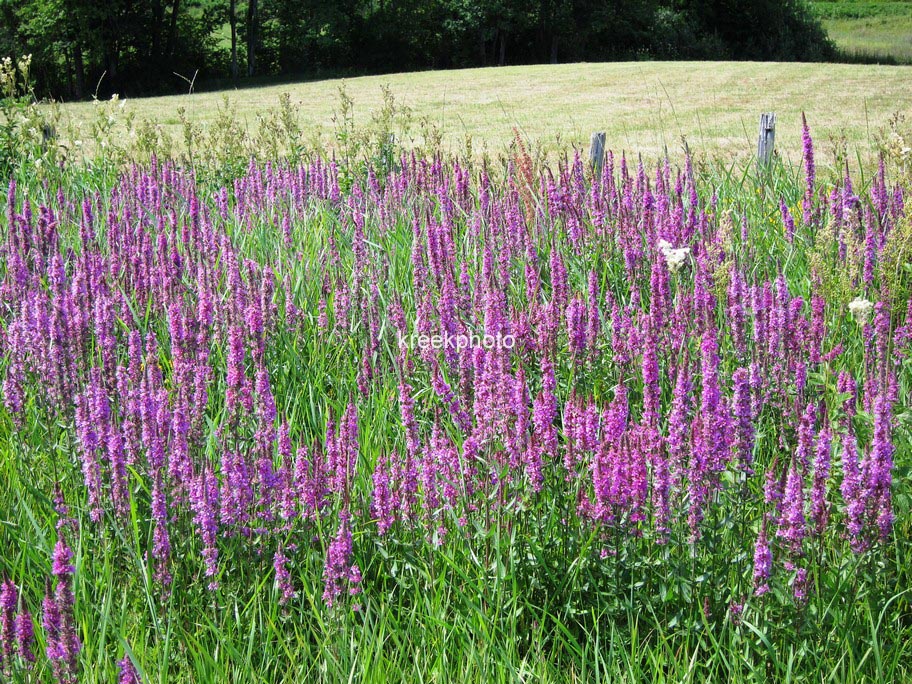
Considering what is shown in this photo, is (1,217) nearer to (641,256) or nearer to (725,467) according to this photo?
(641,256)

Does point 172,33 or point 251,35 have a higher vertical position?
point 251,35

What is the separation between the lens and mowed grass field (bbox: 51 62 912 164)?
19422mm

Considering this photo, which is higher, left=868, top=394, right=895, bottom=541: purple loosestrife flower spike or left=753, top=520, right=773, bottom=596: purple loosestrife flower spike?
left=868, top=394, right=895, bottom=541: purple loosestrife flower spike

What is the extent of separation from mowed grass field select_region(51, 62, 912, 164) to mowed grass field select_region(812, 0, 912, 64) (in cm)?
3106

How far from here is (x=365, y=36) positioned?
5038cm

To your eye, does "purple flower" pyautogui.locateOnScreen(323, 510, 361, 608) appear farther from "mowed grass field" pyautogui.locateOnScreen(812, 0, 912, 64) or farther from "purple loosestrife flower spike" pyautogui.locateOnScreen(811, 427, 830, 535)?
"mowed grass field" pyautogui.locateOnScreen(812, 0, 912, 64)

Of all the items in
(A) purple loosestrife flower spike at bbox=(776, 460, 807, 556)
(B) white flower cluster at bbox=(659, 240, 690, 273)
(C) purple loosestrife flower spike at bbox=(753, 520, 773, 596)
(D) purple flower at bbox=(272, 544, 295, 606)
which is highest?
(B) white flower cluster at bbox=(659, 240, 690, 273)

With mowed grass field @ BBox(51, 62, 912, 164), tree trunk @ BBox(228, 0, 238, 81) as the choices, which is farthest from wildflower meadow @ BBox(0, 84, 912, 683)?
tree trunk @ BBox(228, 0, 238, 81)

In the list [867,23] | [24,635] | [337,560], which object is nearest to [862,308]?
[337,560]

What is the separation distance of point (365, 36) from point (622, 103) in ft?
85.7

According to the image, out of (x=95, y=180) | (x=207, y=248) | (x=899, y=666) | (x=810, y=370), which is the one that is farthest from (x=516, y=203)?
(x=95, y=180)

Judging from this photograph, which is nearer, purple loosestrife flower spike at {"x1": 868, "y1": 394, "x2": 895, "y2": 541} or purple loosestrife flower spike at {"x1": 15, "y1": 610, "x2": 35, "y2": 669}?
purple loosestrife flower spike at {"x1": 15, "y1": 610, "x2": 35, "y2": 669}

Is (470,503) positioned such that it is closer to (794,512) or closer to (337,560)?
(337,560)

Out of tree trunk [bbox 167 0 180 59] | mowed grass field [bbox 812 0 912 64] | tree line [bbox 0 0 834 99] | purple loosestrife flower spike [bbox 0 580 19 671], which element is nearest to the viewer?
purple loosestrife flower spike [bbox 0 580 19 671]
